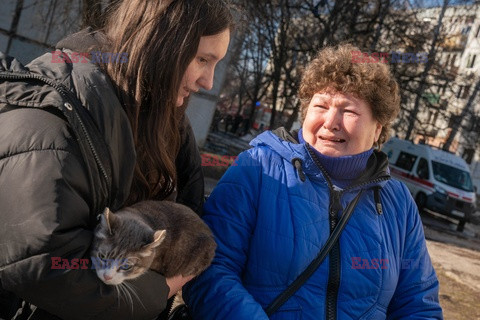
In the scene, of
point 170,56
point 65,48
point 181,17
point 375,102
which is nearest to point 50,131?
point 65,48

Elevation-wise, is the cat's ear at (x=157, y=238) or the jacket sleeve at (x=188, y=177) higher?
the jacket sleeve at (x=188, y=177)

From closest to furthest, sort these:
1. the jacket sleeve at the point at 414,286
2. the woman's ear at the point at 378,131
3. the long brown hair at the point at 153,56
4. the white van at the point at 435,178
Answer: the long brown hair at the point at 153,56 → the jacket sleeve at the point at 414,286 → the woman's ear at the point at 378,131 → the white van at the point at 435,178

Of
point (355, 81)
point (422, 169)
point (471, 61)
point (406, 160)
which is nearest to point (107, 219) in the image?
point (355, 81)

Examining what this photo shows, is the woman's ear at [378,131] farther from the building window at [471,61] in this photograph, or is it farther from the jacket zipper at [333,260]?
the building window at [471,61]

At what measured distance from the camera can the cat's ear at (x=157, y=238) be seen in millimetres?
2066

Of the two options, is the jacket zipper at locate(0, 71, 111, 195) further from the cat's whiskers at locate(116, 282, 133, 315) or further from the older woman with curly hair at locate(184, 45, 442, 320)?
the older woman with curly hair at locate(184, 45, 442, 320)

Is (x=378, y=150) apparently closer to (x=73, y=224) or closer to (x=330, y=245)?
(x=330, y=245)

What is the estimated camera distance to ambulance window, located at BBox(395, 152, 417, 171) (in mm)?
20845

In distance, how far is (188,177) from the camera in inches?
107

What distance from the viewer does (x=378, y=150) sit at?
3162 millimetres

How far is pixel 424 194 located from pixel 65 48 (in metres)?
19.1

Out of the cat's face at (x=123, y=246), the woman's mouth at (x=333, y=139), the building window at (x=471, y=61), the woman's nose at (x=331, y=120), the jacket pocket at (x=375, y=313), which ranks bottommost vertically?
the jacket pocket at (x=375, y=313)

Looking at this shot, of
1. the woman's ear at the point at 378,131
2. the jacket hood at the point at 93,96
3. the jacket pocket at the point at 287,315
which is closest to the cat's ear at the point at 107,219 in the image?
the jacket hood at the point at 93,96

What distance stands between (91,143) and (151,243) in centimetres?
59
